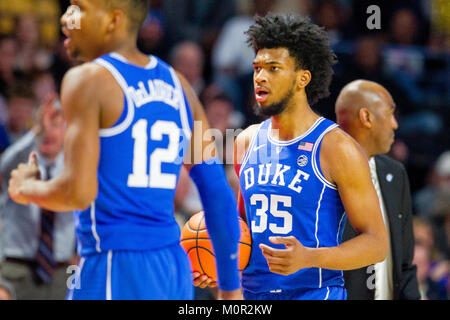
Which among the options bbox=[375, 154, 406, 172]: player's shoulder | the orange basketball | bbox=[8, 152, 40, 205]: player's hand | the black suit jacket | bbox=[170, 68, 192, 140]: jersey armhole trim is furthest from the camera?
bbox=[375, 154, 406, 172]: player's shoulder

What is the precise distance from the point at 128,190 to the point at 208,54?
263 inches

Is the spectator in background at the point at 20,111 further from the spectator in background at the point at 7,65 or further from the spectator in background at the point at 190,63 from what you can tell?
the spectator in background at the point at 190,63

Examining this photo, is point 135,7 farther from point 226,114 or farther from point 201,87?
point 201,87

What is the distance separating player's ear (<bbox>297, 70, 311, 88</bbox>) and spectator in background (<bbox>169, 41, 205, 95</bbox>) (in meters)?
4.49

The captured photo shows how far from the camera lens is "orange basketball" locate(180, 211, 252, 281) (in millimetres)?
3617

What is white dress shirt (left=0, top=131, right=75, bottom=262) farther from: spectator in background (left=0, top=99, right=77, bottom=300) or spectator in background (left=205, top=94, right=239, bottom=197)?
spectator in background (left=205, top=94, right=239, bottom=197)

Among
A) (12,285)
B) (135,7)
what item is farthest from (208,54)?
(135,7)

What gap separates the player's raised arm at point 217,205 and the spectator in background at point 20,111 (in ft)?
14.3

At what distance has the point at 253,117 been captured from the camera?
784cm

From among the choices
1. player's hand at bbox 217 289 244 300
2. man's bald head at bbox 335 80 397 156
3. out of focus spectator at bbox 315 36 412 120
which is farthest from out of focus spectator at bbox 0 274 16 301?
out of focus spectator at bbox 315 36 412 120

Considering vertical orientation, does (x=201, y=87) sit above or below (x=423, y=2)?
below

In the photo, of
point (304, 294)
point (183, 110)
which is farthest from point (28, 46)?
point (183, 110)

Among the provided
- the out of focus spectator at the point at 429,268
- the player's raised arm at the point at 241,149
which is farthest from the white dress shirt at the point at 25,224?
the out of focus spectator at the point at 429,268

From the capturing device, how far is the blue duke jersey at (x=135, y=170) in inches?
104
